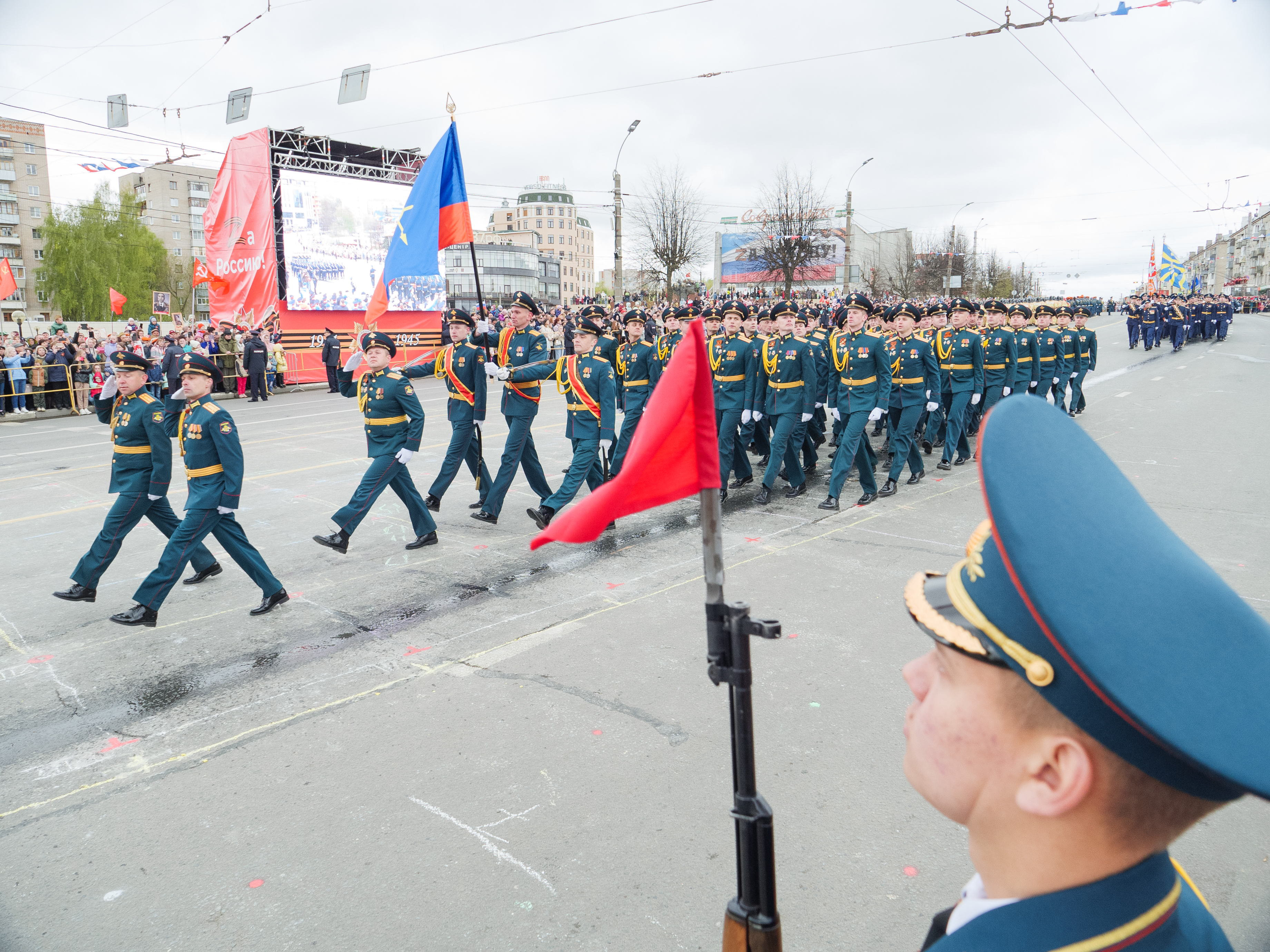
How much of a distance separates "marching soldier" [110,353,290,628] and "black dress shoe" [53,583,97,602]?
396 mm

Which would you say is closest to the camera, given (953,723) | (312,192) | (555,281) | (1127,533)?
(1127,533)

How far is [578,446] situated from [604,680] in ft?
13.9

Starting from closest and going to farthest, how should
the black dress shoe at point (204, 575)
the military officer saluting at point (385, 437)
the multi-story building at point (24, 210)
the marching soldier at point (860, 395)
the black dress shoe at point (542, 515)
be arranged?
the black dress shoe at point (204, 575)
the military officer saluting at point (385, 437)
the black dress shoe at point (542, 515)
the marching soldier at point (860, 395)
the multi-story building at point (24, 210)

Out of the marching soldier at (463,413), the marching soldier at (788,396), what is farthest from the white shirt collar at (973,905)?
the marching soldier at (788,396)

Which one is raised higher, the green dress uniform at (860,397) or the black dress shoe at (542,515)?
the green dress uniform at (860,397)

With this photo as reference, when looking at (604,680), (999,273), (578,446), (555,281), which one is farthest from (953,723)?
(555,281)

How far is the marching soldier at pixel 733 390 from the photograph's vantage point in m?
9.70

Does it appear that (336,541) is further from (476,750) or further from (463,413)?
(476,750)

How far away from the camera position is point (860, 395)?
914cm

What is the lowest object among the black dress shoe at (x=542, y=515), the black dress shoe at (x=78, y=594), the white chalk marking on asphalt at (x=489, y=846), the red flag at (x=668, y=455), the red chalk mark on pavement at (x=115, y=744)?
the white chalk marking on asphalt at (x=489, y=846)

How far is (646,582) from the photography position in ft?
21.2

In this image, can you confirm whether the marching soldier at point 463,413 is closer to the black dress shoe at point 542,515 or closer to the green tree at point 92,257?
the black dress shoe at point 542,515

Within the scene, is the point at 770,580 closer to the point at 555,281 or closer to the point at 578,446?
the point at 578,446

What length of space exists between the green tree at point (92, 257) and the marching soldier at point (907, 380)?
60537 millimetres
